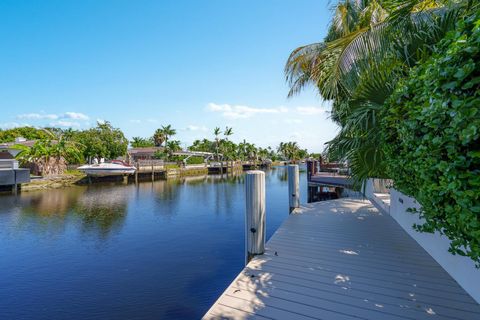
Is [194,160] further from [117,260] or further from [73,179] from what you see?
[117,260]

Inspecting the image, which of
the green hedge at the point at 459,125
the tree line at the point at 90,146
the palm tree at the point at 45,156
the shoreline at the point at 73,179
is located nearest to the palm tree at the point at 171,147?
the tree line at the point at 90,146

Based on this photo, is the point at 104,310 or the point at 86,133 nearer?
the point at 104,310

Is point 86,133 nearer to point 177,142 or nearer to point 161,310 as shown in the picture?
point 177,142

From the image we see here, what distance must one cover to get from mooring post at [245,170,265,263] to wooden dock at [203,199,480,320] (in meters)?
0.16

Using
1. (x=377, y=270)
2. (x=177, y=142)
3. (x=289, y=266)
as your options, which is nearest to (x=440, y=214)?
(x=377, y=270)

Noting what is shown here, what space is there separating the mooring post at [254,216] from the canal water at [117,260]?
1551mm

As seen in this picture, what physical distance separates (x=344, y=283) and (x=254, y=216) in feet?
5.14

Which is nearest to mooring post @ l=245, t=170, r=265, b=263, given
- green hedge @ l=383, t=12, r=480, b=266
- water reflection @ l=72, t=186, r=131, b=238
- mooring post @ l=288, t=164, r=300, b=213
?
green hedge @ l=383, t=12, r=480, b=266

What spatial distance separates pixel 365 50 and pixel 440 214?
10.9ft

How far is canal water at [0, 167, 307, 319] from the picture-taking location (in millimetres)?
4879

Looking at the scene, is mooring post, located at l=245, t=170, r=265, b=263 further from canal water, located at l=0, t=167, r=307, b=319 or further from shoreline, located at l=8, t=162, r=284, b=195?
shoreline, located at l=8, t=162, r=284, b=195

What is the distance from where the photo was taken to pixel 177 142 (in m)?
46.0

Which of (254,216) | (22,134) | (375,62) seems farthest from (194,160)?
(375,62)

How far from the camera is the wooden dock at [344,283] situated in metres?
2.61
